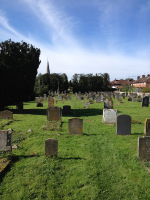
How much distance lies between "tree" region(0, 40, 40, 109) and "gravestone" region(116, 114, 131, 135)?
11800 millimetres

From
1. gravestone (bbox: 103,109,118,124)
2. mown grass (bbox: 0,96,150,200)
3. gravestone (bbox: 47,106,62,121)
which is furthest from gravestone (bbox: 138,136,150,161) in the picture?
gravestone (bbox: 47,106,62,121)

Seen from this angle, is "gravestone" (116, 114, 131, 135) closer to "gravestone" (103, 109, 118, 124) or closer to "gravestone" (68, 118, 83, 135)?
"gravestone" (68, 118, 83, 135)

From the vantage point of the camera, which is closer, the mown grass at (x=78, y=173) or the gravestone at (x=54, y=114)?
the mown grass at (x=78, y=173)

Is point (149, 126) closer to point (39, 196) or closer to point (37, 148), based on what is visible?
point (37, 148)

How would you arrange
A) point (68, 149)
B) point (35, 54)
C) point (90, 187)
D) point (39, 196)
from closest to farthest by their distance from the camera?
point (39, 196) < point (90, 187) < point (68, 149) < point (35, 54)

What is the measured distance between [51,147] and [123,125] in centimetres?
470

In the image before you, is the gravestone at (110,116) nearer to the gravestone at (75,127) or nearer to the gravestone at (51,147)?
the gravestone at (75,127)

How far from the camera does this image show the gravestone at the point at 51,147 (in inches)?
252

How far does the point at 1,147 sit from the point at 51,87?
56358 mm

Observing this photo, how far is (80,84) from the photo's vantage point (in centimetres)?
6550

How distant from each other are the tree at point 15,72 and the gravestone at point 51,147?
40.6 feet

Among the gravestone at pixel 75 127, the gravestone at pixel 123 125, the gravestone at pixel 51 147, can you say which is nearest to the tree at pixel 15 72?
the gravestone at pixel 75 127

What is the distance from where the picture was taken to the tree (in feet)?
56.7

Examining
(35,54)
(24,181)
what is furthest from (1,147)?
(35,54)
